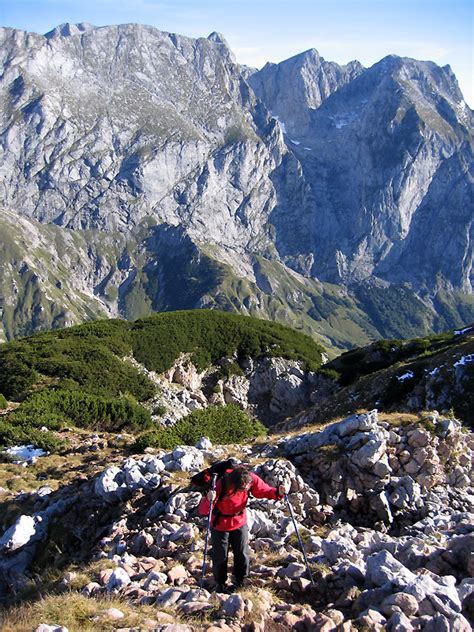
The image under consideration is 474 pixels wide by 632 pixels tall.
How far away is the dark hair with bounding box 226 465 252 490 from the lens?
879cm

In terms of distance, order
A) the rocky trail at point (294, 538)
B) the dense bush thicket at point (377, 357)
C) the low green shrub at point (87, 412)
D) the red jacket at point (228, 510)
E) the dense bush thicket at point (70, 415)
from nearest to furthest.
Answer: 1. the rocky trail at point (294, 538)
2. the red jacket at point (228, 510)
3. the dense bush thicket at point (70, 415)
4. the low green shrub at point (87, 412)
5. the dense bush thicket at point (377, 357)

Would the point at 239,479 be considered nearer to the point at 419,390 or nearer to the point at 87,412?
the point at 87,412

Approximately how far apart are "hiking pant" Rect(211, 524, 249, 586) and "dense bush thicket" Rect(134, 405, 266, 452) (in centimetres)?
973

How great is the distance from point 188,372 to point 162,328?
540cm

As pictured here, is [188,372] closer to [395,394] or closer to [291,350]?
[291,350]

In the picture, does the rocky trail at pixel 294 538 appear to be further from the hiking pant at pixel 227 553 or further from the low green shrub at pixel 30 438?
the low green shrub at pixel 30 438

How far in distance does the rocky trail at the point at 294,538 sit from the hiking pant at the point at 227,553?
0.97ft

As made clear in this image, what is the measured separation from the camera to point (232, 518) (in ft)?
28.8

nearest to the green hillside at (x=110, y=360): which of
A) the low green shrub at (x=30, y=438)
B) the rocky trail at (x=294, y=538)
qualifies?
the low green shrub at (x=30, y=438)

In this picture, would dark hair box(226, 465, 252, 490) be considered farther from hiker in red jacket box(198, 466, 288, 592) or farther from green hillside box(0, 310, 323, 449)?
green hillside box(0, 310, 323, 449)

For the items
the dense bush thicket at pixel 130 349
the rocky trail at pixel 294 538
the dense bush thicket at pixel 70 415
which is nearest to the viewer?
the rocky trail at pixel 294 538

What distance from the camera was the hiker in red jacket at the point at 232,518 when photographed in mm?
8453

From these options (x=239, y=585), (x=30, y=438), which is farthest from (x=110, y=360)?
(x=239, y=585)

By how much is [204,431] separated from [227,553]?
14.3 m
